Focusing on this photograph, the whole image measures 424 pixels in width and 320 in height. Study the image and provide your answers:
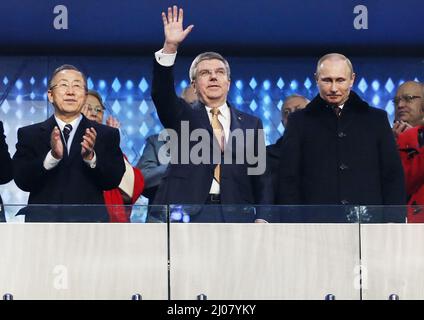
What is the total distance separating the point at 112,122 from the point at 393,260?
125 inches

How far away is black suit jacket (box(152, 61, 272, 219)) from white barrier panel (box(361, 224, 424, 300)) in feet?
4.96

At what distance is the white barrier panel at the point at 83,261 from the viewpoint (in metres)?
6.32

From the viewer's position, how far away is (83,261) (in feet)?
20.8

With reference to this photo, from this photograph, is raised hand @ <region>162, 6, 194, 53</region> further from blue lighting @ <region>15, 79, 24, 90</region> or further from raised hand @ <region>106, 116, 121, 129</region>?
blue lighting @ <region>15, 79, 24, 90</region>

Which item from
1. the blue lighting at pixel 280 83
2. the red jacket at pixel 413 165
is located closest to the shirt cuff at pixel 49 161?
the blue lighting at pixel 280 83

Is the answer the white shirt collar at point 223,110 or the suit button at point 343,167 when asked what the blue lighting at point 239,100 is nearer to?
the white shirt collar at point 223,110

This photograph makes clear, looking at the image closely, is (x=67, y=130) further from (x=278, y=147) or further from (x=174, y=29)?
(x=278, y=147)

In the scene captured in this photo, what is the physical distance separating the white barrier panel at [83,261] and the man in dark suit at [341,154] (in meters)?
1.45

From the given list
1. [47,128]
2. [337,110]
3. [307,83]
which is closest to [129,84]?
[47,128]

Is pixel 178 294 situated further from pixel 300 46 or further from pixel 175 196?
pixel 300 46

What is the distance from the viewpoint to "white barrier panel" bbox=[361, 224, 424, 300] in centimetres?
632

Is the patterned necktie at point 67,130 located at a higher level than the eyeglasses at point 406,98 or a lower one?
lower
